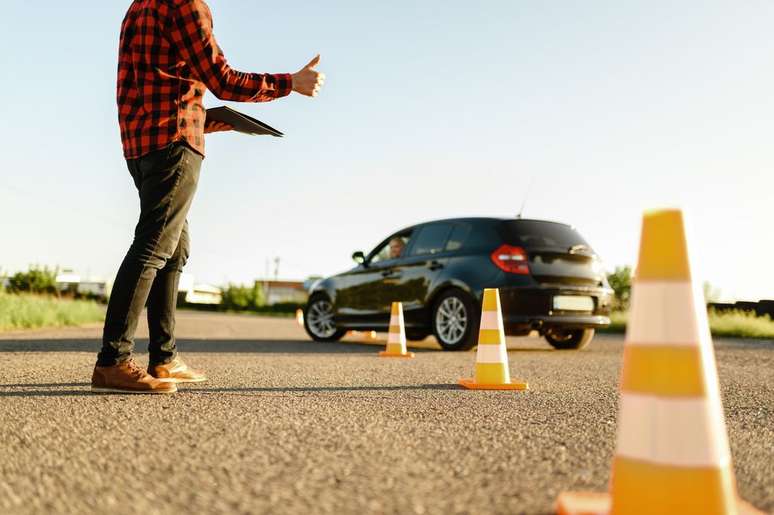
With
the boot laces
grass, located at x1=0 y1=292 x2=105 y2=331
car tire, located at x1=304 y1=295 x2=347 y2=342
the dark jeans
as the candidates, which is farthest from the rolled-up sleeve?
grass, located at x1=0 y1=292 x2=105 y2=331

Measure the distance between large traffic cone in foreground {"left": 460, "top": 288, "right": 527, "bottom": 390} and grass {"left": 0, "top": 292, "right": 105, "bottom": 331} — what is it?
9.96 metres

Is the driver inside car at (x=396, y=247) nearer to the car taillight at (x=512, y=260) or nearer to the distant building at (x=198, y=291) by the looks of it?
the car taillight at (x=512, y=260)

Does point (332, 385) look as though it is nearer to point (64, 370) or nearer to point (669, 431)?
point (64, 370)

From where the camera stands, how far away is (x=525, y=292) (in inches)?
331

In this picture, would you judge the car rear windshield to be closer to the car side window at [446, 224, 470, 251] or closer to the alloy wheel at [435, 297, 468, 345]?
the car side window at [446, 224, 470, 251]

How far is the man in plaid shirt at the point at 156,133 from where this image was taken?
13.4 ft

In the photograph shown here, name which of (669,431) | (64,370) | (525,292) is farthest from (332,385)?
(525,292)

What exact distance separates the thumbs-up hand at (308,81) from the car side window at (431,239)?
5233mm

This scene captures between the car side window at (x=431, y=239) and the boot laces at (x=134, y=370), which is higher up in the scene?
the car side window at (x=431, y=239)

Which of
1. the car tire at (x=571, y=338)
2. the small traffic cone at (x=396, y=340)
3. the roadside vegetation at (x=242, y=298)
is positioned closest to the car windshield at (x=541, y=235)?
the car tire at (x=571, y=338)

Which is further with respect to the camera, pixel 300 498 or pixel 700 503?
pixel 300 498

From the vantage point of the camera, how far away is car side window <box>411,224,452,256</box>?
958 centimetres

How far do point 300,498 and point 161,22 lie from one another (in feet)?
9.94

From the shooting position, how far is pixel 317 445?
2895mm
